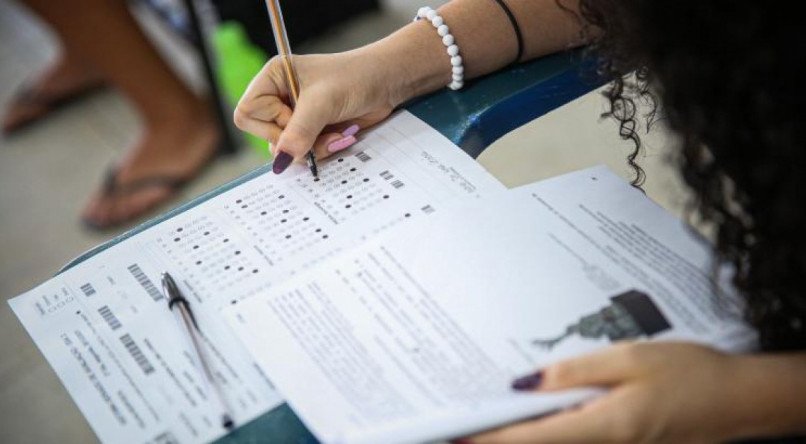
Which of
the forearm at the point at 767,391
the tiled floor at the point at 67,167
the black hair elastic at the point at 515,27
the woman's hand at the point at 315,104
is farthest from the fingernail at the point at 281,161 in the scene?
the tiled floor at the point at 67,167

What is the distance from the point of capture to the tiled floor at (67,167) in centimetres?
150

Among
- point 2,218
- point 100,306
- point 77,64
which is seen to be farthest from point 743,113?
point 77,64

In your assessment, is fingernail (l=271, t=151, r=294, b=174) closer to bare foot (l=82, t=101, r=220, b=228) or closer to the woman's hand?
the woman's hand

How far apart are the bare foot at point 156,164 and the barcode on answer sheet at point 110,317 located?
3.92 feet

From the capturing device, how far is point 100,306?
27.5 inches

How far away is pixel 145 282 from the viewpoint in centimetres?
71

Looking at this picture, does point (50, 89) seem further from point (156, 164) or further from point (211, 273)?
point (211, 273)

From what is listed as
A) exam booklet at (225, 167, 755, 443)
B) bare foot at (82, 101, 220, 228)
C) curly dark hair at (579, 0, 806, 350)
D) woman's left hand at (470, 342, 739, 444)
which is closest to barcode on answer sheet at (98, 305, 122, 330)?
exam booklet at (225, 167, 755, 443)

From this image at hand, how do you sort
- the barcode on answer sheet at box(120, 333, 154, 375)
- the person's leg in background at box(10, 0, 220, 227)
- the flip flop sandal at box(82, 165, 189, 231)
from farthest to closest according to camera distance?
the flip flop sandal at box(82, 165, 189, 231)
the person's leg in background at box(10, 0, 220, 227)
the barcode on answer sheet at box(120, 333, 154, 375)

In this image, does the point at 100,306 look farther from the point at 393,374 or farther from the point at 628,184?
the point at 628,184

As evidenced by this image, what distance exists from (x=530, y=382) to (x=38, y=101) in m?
1.96

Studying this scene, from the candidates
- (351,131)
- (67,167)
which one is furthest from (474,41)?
(67,167)

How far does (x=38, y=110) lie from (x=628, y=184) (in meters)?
1.87

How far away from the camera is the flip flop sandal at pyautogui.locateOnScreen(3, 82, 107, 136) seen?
2109mm
